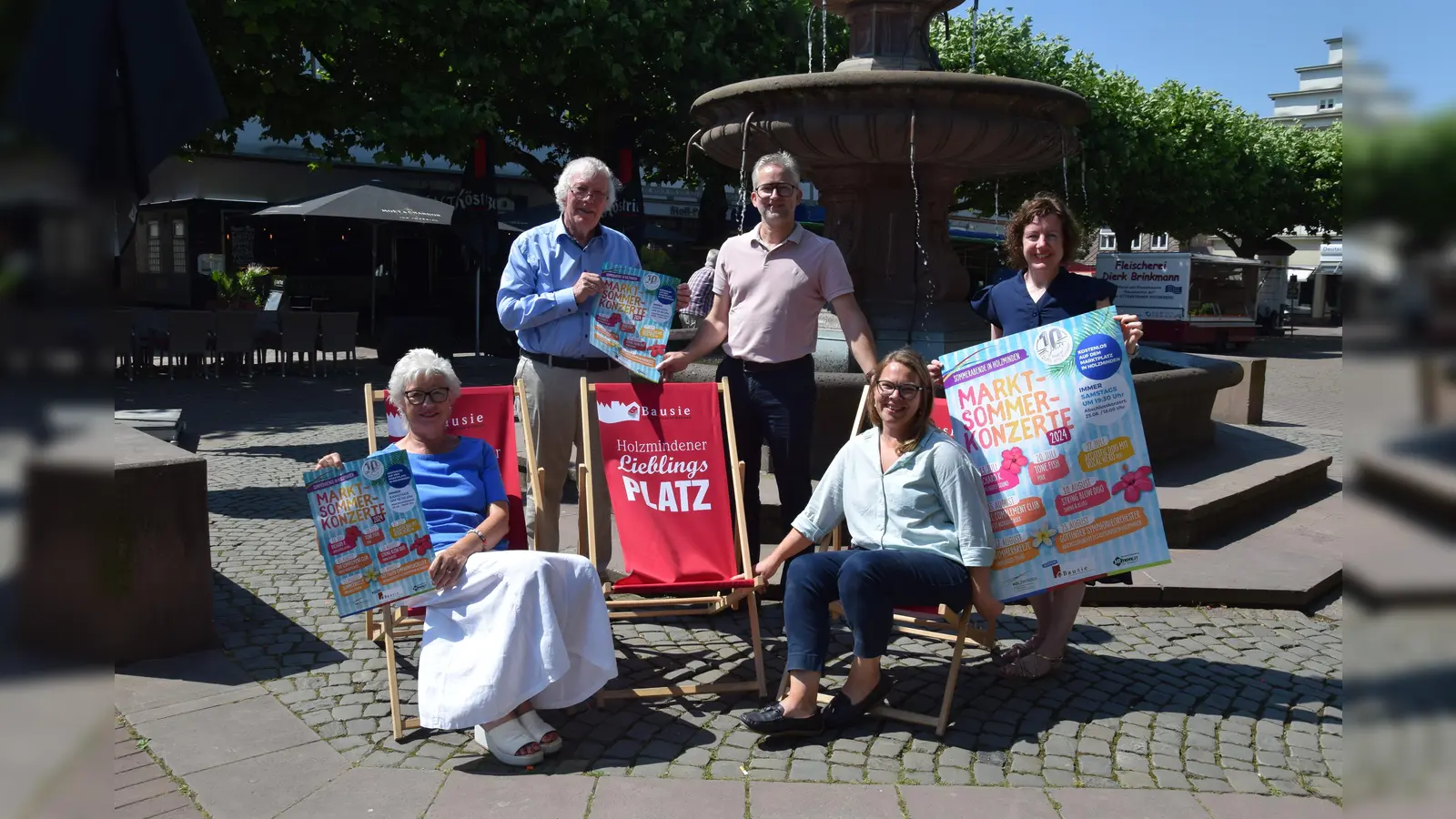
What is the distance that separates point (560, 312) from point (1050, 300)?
204cm

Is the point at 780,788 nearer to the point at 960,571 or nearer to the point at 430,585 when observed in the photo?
the point at 960,571

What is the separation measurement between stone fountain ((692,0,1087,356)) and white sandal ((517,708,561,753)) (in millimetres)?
4312

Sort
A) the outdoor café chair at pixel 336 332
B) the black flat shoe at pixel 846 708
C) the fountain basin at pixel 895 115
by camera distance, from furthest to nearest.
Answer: the outdoor café chair at pixel 336 332, the fountain basin at pixel 895 115, the black flat shoe at pixel 846 708

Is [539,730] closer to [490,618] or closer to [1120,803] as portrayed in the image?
[490,618]

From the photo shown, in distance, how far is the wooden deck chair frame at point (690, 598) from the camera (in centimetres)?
418

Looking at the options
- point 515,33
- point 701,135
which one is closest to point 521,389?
point 701,135

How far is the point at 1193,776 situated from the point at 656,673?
1994 mm

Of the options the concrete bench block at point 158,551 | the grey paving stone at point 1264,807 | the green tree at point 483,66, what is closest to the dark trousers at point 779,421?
the grey paving stone at point 1264,807

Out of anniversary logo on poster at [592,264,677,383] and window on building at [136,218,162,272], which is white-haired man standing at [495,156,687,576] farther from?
window on building at [136,218,162,272]

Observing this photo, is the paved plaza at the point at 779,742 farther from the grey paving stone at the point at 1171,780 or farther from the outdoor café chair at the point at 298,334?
the outdoor café chair at the point at 298,334

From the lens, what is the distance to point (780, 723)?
3.81 m

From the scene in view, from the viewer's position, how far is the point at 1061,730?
394 centimetres

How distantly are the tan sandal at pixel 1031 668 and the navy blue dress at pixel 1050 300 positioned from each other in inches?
14.5

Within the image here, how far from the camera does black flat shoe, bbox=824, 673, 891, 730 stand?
392 cm
